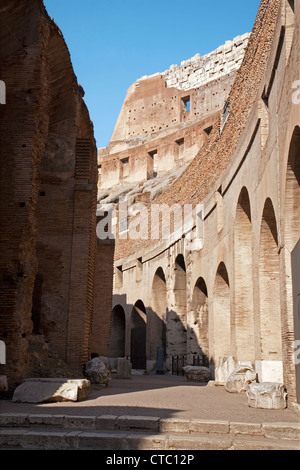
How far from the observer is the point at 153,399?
7.82 metres

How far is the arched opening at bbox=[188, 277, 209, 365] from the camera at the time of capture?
→ 1585cm

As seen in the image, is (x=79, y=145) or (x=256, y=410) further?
(x=79, y=145)

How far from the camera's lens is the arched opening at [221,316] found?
13625mm

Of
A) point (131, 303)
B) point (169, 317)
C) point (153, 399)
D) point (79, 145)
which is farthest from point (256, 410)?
point (131, 303)

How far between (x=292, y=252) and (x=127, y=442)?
3596mm

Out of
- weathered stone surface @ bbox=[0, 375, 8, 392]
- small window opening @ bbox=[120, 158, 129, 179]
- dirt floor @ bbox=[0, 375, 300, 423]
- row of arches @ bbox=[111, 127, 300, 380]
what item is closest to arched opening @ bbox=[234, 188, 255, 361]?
row of arches @ bbox=[111, 127, 300, 380]

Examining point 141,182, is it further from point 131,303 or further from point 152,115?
point 131,303

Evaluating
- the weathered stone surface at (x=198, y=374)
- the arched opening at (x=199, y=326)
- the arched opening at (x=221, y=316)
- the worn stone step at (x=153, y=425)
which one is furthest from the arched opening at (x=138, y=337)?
the worn stone step at (x=153, y=425)

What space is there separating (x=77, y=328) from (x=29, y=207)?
3228 millimetres

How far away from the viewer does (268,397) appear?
691 centimetres

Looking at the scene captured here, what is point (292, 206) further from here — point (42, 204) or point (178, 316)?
point (178, 316)

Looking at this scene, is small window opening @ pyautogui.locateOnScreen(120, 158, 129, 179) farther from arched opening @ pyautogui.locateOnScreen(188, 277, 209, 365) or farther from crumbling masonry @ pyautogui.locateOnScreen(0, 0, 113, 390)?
crumbling masonry @ pyautogui.locateOnScreen(0, 0, 113, 390)

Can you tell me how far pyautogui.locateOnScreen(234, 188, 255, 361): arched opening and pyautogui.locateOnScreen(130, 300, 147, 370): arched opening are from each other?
12.0m
